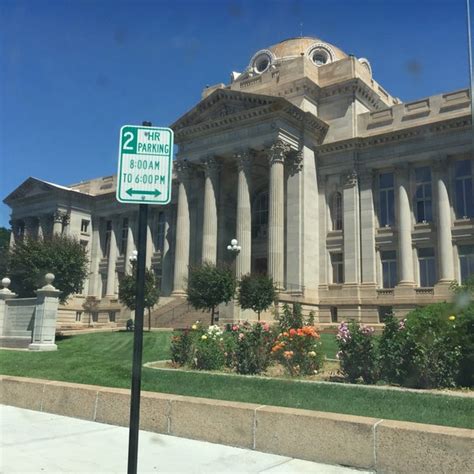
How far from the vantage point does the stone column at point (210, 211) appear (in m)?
41.8

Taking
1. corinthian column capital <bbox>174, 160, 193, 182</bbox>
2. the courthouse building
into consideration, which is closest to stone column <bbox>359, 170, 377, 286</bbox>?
the courthouse building

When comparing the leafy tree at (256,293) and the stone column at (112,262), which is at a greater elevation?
the stone column at (112,262)

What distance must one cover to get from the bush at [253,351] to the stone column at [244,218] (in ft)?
78.5

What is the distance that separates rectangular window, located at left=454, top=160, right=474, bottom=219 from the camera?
36.7 metres

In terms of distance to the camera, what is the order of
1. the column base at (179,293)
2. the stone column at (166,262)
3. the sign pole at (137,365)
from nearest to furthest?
1. the sign pole at (137,365)
2. the column base at (179,293)
3. the stone column at (166,262)

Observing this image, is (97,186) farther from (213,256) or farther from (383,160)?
(383,160)

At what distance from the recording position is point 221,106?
1706 inches

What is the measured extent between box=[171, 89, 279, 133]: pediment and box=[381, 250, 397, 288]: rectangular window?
1444cm

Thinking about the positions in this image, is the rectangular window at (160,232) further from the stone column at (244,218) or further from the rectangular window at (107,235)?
the stone column at (244,218)

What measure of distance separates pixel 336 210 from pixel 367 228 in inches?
130

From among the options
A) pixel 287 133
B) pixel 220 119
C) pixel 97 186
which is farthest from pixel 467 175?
pixel 97 186

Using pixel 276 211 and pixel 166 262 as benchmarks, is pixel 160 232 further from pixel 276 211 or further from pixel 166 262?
pixel 276 211

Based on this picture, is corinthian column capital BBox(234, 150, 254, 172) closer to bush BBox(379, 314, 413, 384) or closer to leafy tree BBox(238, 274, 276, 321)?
leafy tree BBox(238, 274, 276, 321)

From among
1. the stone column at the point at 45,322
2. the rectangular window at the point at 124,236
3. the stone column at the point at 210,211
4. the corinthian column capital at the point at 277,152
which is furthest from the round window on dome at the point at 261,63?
the stone column at the point at 45,322
